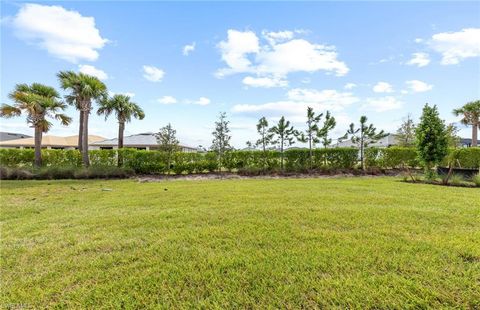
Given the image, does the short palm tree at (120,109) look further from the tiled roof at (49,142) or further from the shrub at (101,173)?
the tiled roof at (49,142)

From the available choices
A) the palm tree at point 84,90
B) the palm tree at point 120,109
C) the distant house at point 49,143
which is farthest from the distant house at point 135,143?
the palm tree at point 84,90

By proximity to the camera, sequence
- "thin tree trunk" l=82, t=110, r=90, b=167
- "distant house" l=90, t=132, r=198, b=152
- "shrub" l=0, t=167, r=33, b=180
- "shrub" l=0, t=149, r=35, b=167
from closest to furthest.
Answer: "shrub" l=0, t=167, r=33, b=180 → "shrub" l=0, t=149, r=35, b=167 → "thin tree trunk" l=82, t=110, r=90, b=167 → "distant house" l=90, t=132, r=198, b=152

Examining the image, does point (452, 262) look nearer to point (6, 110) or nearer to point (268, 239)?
point (268, 239)

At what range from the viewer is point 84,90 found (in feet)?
46.3

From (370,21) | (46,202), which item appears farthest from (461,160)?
(46,202)

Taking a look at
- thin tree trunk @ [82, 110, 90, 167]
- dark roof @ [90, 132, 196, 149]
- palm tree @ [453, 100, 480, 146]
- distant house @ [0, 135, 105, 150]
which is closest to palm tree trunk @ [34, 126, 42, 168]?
thin tree trunk @ [82, 110, 90, 167]

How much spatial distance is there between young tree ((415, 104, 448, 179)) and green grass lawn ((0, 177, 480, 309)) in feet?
20.1

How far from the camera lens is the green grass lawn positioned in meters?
2.07

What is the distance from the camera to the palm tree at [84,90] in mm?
13945

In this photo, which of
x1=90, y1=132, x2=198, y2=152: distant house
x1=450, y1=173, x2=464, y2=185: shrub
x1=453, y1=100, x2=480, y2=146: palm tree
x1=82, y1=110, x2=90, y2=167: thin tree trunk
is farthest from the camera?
x1=90, y1=132, x2=198, y2=152: distant house

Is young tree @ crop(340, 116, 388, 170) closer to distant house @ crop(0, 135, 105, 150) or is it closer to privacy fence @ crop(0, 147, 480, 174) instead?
privacy fence @ crop(0, 147, 480, 174)

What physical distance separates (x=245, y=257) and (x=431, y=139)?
1107 centimetres

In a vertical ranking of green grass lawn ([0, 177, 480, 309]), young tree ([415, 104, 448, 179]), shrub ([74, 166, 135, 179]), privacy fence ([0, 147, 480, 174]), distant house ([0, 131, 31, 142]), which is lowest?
green grass lawn ([0, 177, 480, 309])

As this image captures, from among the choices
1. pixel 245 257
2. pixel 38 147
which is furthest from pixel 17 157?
pixel 245 257
